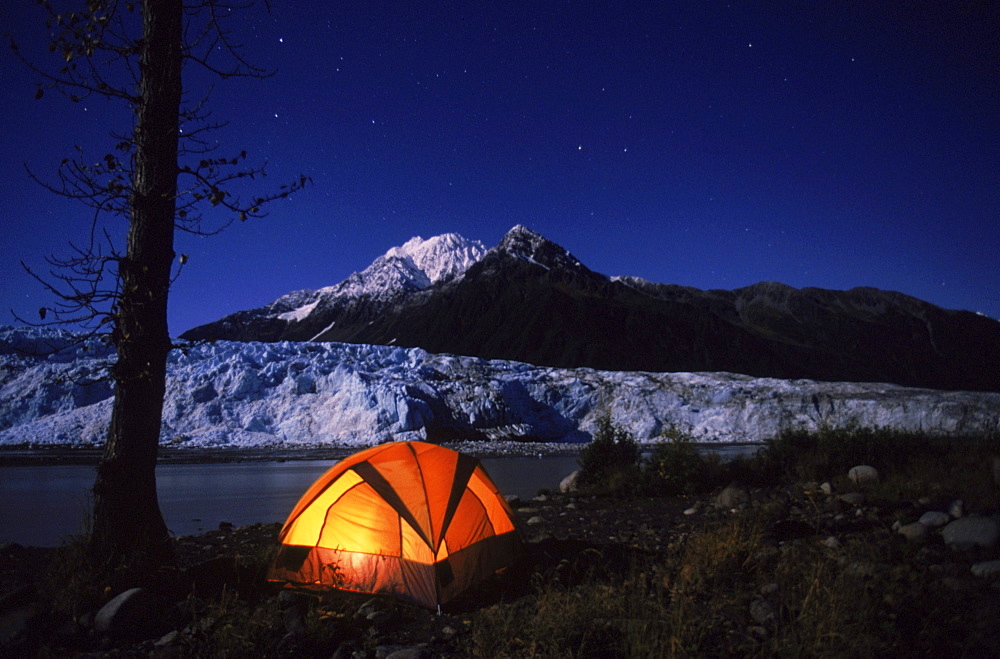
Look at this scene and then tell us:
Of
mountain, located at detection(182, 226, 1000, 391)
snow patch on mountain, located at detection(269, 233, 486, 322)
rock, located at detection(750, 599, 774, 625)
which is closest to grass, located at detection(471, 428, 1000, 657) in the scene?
rock, located at detection(750, 599, 774, 625)

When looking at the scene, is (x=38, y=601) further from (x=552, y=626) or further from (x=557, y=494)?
(x=557, y=494)

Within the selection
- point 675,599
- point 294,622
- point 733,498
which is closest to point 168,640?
point 294,622

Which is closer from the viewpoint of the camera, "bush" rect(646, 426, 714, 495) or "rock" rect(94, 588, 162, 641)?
"rock" rect(94, 588, 162, 641)

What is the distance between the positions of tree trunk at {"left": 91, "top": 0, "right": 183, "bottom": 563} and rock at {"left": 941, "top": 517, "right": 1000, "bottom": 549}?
23.7ft

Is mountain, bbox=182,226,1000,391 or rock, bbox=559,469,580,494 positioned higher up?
mountain, bbox=182,226,1000,391

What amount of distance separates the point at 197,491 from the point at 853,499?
49.8 ft

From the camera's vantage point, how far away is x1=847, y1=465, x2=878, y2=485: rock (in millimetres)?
8742

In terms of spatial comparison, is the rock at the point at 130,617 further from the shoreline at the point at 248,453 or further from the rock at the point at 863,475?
the shoreline at the point at 248,453

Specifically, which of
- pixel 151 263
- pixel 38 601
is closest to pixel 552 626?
pixel 38 601

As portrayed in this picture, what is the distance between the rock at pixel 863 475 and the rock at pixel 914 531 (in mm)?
2999

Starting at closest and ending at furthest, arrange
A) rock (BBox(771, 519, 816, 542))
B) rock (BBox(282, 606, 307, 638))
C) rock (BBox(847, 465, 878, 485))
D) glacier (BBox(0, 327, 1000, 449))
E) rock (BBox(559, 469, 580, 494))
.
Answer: rock (BBox(282, 606, 307, 638)) < rock (BBox(771, 519, 816, 542)) < rock (BBox(847, 465, 878, 485)) < rock (BBox(559, 469, 580, 494)) < glacier (BBox(0, 327, 1000, 449))

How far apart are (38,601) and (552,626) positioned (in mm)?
3971

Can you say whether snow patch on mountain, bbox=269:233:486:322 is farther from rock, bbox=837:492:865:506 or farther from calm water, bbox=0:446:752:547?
rock, bbox=837:492:865:506

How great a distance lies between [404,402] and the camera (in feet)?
91.7
